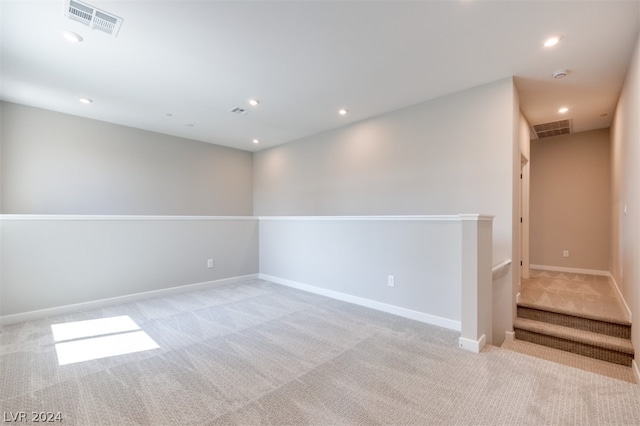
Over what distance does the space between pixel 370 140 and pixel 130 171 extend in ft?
13.8

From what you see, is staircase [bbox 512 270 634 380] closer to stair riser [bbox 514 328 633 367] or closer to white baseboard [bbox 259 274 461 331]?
stair riser [bbox 514 328 633 367]

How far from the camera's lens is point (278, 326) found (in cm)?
300

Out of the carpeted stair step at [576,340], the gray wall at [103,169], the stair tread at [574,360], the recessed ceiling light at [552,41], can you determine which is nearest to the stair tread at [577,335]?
the carpeted stair step at [576,340]

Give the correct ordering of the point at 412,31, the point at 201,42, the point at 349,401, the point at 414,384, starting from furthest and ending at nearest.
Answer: the point at 201,42 < the point at 412,31 < the point at 414,384 < the point at 349,401

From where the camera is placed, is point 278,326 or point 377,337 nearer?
point 377,337

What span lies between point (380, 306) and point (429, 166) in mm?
1941

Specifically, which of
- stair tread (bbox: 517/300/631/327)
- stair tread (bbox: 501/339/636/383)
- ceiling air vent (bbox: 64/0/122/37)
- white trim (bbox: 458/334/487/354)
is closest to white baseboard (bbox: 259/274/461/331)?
white trim (bbox: 458/334/487/354)

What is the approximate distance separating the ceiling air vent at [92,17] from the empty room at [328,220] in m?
0.02

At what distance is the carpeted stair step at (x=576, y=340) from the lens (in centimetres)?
262

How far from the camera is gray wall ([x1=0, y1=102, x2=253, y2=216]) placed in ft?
13.1

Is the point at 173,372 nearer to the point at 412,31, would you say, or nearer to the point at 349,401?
the point at 349,401

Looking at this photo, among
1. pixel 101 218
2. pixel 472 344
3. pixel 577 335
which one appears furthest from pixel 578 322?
pixel 101 218

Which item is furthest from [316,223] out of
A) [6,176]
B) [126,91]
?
[6,176]

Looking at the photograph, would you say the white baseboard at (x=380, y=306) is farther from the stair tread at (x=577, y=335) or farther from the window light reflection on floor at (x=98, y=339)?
the window light reflection on floor at (x=98, y=339)
